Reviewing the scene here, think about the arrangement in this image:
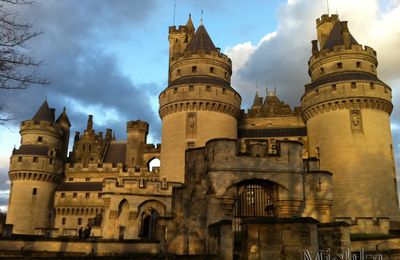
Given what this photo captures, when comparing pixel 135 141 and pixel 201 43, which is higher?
pixel 201 43

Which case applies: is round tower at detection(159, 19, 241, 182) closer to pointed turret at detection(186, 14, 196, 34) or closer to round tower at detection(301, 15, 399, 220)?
round tower at detection(301, 15, 399, 220)

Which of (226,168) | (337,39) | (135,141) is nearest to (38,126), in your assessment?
(135,141)

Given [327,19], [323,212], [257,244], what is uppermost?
[327,19]

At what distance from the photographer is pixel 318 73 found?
3694cm

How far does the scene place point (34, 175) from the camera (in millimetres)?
47188

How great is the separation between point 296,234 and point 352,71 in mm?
26502

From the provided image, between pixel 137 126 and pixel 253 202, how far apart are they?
3214 centimetres

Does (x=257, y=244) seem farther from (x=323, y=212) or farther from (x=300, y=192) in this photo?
(x=323, y=212)

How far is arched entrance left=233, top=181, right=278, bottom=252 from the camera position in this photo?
61.3ft

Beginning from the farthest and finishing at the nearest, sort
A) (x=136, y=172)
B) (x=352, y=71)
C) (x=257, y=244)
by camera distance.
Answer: (x=136, y=172)
(x=352, y=71)
(x=257, y=244)

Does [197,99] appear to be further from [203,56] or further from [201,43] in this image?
[201,43]

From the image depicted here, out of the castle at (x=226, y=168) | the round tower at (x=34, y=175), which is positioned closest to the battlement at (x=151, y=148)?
the castle at (x=226, y=168)

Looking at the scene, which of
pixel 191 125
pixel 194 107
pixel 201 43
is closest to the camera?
pixel 191 125

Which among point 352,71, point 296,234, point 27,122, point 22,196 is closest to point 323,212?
point 296,234
